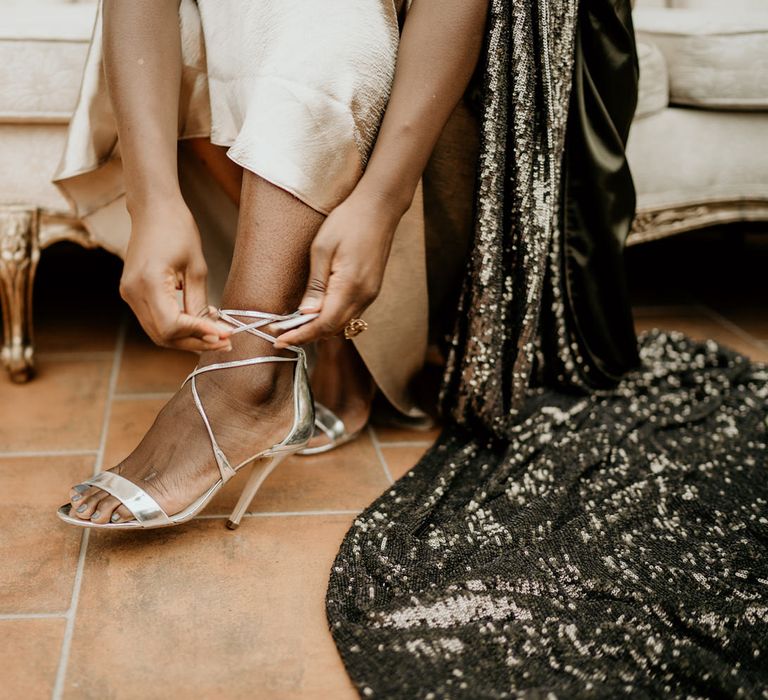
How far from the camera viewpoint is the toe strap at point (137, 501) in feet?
2.79

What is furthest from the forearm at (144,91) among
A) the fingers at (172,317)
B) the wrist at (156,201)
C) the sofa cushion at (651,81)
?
the sofa cushion at (651,81)

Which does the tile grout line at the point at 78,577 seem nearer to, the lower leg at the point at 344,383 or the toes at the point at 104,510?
the toes at the point at 104,510

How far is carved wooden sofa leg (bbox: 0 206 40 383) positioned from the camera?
1242 mm

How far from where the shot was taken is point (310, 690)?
713mm

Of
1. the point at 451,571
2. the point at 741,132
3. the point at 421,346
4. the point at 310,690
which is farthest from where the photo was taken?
the point at 741,132

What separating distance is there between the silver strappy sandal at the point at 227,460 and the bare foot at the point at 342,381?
0.23 meters

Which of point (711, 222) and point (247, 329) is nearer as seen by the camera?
point (247, 329)

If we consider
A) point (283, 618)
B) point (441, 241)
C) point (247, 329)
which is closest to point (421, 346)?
point (441, 241)

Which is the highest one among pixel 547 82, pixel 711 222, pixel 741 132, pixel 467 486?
pixel 547 82

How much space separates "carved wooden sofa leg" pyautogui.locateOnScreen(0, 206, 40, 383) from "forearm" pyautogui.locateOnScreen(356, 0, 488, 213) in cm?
63

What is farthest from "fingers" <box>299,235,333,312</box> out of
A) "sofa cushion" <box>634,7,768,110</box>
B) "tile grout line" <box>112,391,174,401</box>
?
"sofa cushion" <box>634,7,768,110</box>

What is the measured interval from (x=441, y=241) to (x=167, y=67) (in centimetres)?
46

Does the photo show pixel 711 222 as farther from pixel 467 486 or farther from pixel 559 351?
pixel 467 486

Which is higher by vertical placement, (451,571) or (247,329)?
(247,329)
